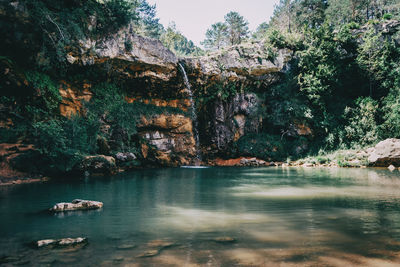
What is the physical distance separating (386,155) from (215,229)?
57.0 feet

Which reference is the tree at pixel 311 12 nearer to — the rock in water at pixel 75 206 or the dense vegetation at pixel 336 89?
the dense vegetation at pixel 336 89

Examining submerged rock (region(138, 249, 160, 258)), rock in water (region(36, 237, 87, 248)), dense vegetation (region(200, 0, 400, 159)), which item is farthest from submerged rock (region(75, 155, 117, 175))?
dense vegetation (region(200, 0, 400, 159))

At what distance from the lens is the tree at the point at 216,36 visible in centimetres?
4131

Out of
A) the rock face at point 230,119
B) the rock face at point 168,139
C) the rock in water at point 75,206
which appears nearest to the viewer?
the rock in water at point 75,206

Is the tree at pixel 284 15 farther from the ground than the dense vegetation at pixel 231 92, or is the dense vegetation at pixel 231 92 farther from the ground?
the tree at pixel 284 15

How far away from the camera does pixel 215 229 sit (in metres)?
4.65

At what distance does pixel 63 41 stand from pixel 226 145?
52.6 feet

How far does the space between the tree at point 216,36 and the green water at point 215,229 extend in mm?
37960

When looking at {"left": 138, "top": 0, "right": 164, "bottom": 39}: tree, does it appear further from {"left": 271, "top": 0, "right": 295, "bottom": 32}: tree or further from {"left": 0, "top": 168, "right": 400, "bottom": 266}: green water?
{"left": 0, "top": 168, "right": 400, "bottom": 266}: green water

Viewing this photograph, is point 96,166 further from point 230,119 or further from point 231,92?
point 231,92

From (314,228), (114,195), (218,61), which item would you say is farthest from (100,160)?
(218,61)

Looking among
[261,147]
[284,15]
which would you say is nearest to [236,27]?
[284,15]

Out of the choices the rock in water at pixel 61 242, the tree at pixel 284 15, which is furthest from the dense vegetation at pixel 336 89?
the rock in water at pixel 61 242

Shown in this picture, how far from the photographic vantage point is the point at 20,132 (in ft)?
44.2
